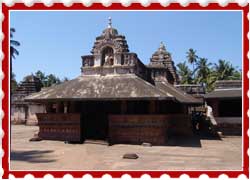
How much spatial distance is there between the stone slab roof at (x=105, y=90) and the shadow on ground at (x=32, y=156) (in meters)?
3.33

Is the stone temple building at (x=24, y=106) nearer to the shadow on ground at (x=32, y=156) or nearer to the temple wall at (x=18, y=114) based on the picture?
the temple wall at (x=18, y=114)

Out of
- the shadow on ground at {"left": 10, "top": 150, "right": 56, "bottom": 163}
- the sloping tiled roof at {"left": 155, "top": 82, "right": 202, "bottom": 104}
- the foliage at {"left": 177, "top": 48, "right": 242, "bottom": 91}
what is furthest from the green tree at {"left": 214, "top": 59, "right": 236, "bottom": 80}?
the shadow on ground at {"left": 10, "top": 150, "right": 56, "bottom": 163}

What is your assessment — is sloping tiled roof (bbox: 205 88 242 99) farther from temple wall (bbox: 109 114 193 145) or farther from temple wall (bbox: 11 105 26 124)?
temple wall (bbox: 11 105 26 124)

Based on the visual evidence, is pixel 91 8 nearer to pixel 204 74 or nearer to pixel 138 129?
pixel 138 129

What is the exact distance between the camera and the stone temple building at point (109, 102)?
16.0 meters

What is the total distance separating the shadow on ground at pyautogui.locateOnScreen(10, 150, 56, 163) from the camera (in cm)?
1189

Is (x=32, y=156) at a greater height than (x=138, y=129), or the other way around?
(x=138, y=129)

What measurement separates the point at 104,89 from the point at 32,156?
17.6 feet

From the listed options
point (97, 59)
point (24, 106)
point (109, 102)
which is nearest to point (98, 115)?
point (109, 102)

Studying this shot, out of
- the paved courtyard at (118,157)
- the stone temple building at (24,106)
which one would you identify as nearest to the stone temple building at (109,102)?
the paved courtyard at (118,157)

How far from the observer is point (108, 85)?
17500mm

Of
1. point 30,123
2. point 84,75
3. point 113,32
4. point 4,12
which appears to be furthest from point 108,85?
point 30,123

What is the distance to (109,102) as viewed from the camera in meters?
18.6

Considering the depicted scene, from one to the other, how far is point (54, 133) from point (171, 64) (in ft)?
61.6
